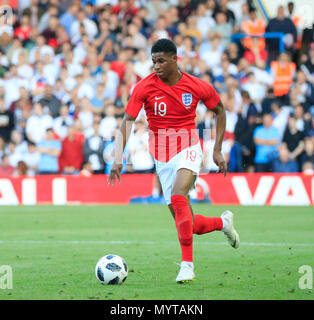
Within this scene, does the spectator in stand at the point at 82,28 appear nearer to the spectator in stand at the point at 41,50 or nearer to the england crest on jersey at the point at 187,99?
the spectator in stand at the point at 41,50

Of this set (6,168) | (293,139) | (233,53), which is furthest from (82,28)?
(293,139)

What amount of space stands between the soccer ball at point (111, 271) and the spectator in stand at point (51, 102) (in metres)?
12.7

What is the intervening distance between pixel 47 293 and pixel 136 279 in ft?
4.09

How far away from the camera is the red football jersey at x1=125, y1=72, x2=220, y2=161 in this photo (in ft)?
27.5

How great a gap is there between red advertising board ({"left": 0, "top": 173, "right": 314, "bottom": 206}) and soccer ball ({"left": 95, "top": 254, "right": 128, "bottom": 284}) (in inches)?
415

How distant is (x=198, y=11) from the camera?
2181 centimetres

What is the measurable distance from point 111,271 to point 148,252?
279cm

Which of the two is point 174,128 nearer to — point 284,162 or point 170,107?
point 170,107

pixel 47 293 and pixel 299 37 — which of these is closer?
pixel 47 293

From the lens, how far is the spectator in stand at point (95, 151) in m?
19.3

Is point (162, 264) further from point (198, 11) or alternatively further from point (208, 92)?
point (198, 11)

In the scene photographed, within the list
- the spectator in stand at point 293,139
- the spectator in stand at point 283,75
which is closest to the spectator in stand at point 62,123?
the spectator in stand at point 283,75

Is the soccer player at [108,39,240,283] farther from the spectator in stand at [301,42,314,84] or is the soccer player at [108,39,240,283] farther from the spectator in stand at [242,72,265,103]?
the spectator in stand at [301,42,314,84]
